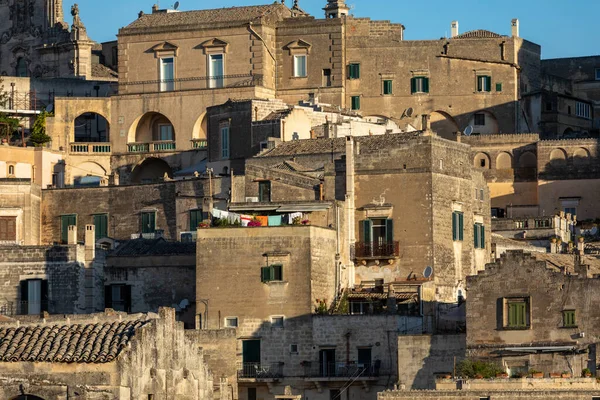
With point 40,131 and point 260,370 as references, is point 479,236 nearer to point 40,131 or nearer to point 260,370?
point 260,370

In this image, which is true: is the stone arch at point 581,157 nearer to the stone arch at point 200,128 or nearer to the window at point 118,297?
the stone arch at point 200,128

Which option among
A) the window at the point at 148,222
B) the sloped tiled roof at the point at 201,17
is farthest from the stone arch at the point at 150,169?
the window at the point at 148,222

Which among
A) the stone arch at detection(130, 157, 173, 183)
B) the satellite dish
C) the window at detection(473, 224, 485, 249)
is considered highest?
the stone arch at detection(130, 157, 173, 183)

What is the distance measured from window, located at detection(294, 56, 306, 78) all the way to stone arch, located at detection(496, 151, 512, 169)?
9.40 meters

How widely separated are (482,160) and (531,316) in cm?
3133

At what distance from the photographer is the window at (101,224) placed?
8056 cm

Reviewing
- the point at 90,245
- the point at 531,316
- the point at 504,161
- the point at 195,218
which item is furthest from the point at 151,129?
the point at 531,316

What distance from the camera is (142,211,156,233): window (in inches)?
3140

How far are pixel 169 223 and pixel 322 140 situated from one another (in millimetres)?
6351

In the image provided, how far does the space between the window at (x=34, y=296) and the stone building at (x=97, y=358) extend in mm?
10574

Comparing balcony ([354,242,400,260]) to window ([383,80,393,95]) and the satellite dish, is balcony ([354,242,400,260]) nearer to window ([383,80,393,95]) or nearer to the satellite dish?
the satellite dish

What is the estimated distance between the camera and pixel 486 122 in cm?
9588

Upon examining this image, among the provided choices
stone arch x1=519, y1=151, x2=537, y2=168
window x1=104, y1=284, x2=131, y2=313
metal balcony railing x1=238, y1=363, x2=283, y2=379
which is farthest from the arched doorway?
metal balcony railing x1=238, y1=363, x2=283, y2=379

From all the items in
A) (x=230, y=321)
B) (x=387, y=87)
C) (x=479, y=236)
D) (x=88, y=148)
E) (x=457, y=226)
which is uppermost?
(x=387, y=87)
